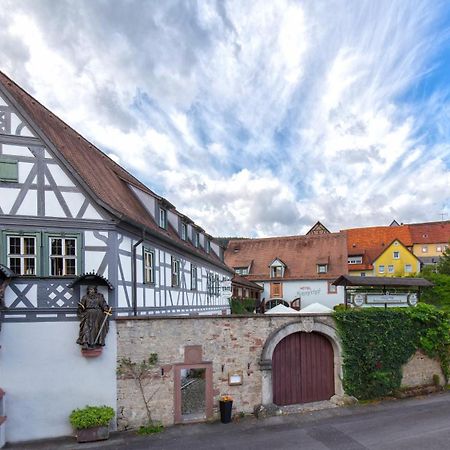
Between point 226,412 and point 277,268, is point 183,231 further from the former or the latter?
point 277,268

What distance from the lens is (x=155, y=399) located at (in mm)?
12211

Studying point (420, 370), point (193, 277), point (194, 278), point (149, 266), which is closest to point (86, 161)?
point (149, 266)

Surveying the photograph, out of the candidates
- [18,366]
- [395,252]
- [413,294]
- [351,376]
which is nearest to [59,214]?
[18,366]


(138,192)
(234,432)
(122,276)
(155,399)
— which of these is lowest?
(234,432)

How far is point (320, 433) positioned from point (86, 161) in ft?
39.6

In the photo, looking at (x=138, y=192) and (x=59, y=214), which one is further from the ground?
(x=138, y=192)

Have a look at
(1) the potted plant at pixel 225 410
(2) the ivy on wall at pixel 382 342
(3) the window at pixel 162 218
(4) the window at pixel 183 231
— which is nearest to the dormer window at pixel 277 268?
(4) the window at pixel 183 231

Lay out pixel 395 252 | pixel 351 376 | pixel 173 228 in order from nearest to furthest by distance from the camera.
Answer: pixel 351 376
pixel 173 228
pixel 395 252

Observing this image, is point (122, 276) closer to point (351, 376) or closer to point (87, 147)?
point (87, 147)

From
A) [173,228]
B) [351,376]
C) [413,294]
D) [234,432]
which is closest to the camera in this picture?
[234,432]

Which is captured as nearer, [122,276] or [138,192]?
[122,276]

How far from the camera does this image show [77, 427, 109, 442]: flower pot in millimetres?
10914

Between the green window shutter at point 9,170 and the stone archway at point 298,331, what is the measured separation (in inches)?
381

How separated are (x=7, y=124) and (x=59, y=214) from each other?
10.1ft
